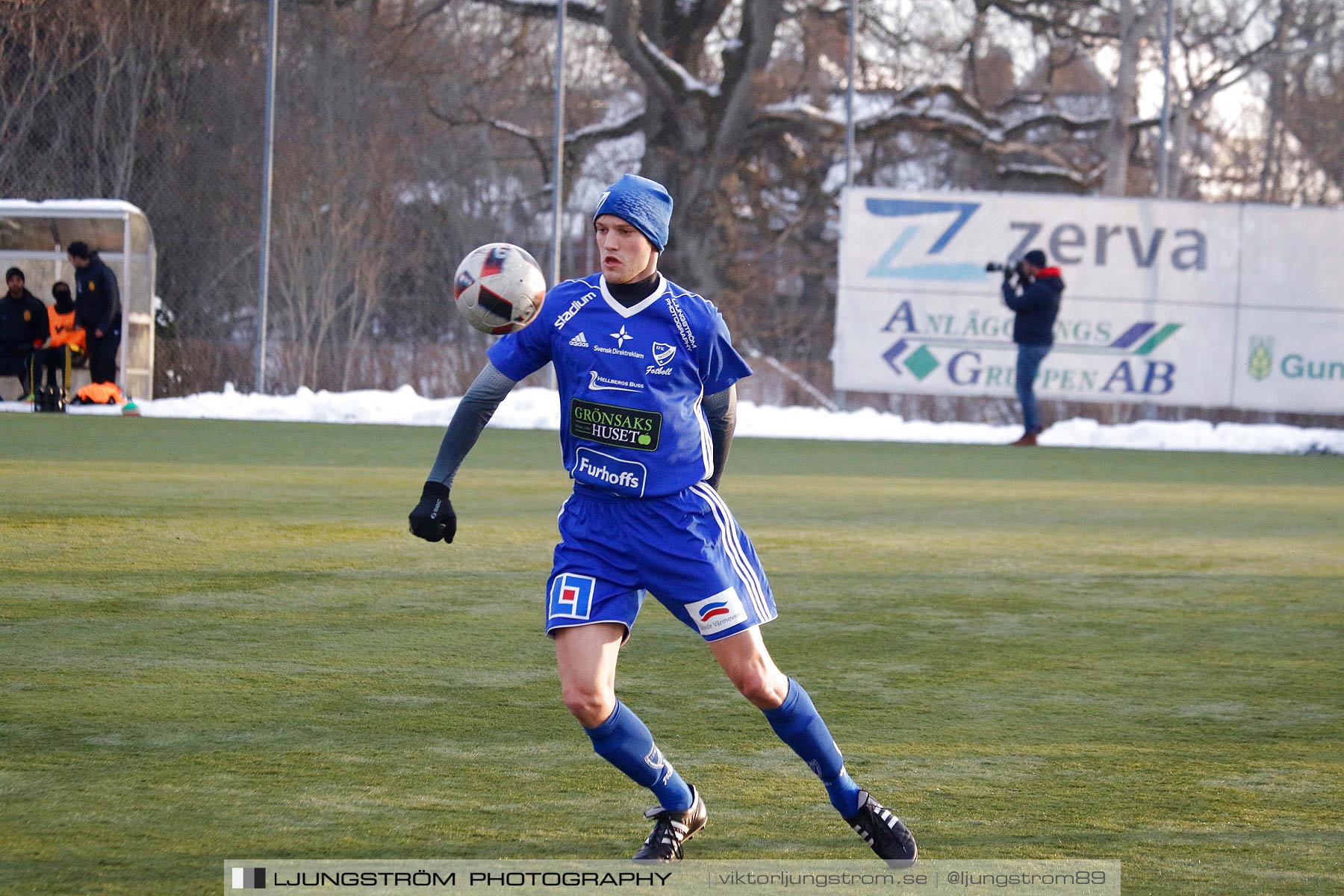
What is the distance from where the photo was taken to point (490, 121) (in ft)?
76.3

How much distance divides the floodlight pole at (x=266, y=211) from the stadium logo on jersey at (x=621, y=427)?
16.4 m

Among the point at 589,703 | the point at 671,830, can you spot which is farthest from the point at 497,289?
the point at 671,830

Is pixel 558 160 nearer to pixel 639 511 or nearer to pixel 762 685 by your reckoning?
pixel 639 511

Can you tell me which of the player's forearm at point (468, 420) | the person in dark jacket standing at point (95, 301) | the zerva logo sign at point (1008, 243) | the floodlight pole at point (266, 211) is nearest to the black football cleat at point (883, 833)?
the player's forearm at point (468, 420)

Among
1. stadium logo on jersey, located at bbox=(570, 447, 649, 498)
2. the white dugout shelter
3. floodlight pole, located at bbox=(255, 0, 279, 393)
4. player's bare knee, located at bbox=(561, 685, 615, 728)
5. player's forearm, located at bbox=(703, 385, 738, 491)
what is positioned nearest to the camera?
player's bare knee, located at bbox=(561, 685, 615, 728)

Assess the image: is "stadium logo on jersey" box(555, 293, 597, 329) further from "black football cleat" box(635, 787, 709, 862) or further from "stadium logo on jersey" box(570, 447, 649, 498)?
"black football cleat" box(635, 787, 709, 862)

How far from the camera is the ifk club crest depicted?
63.8ft

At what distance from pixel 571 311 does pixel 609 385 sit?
214 millimetres

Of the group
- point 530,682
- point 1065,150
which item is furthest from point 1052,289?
point 530,682

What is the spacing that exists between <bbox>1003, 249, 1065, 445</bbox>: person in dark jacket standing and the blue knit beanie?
47.9ft

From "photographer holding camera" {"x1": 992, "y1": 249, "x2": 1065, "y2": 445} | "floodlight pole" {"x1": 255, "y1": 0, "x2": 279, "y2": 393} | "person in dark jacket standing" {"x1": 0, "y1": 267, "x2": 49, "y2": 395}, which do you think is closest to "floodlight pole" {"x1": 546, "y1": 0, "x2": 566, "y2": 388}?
"floodlight pole" {"x1": 255, "y1": 0, "x2": 279, "y2": 393}

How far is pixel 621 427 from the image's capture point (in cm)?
378

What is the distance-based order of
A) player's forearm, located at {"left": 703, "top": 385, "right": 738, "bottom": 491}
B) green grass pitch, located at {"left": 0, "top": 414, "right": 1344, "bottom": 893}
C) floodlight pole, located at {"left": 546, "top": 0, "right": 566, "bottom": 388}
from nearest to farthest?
green grass pitch, located at {"left": 0, "top": 414, "right": 1344, "bottom": 893} < player's forearm, located at {"left": 703, "top": 385, "right": 738, "bottom": 491} < floodlight pole, located at {"left": 546, "top": 0, "right": 566, "bottom": 388}

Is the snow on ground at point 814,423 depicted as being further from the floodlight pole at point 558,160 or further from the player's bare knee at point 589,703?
the player's bare knee at point 589,703
